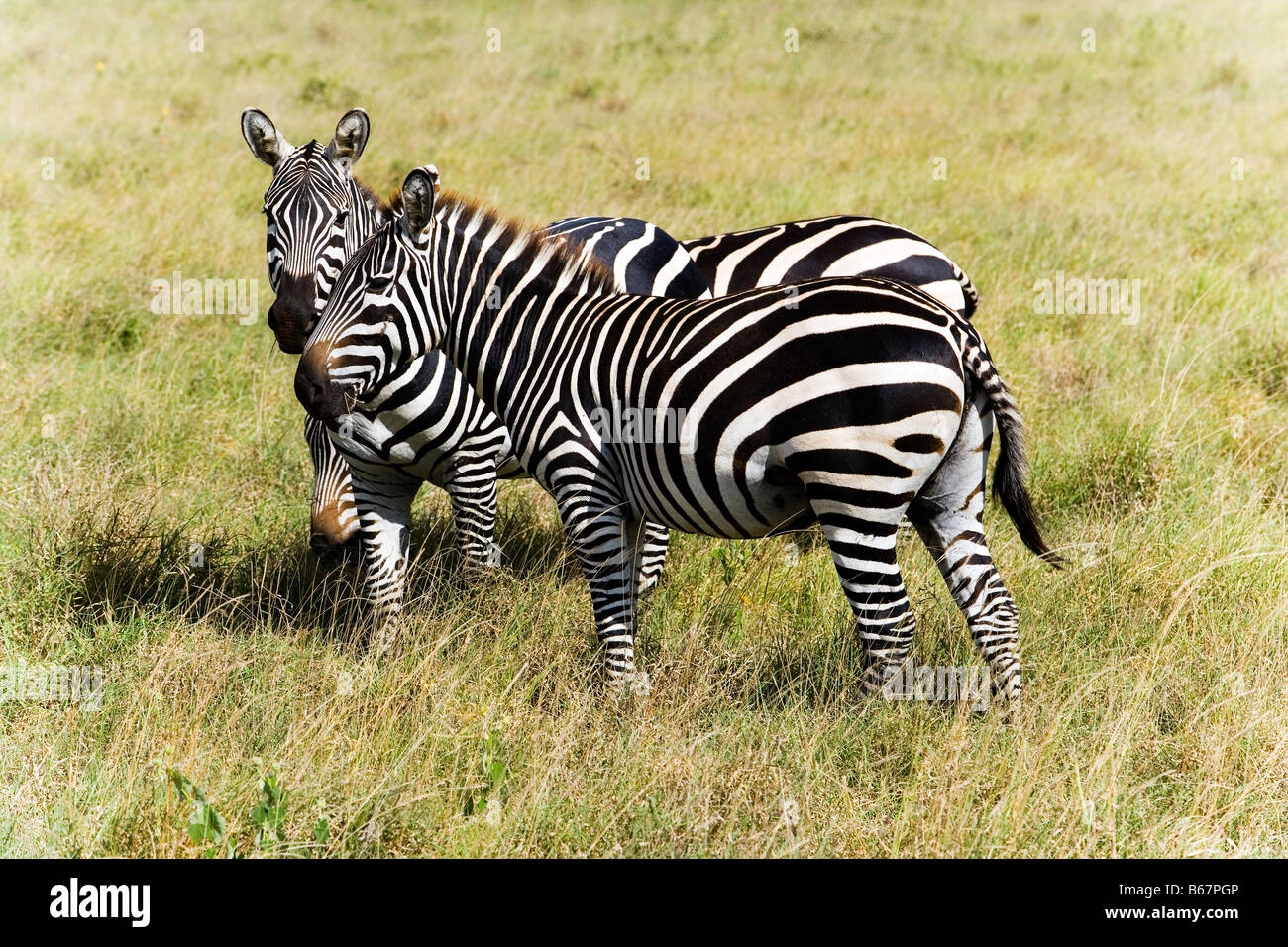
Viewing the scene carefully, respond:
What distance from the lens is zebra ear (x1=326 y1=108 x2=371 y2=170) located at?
6102mm

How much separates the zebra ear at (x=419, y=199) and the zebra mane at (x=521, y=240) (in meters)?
0.16

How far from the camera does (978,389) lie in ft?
13.2

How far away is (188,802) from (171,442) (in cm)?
395

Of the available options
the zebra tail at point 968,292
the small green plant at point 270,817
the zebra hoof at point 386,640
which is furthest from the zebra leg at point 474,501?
the zebra tail at point 968,292

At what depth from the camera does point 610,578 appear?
4441 millimetres

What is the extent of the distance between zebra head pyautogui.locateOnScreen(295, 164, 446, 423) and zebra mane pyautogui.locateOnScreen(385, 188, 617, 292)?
153 mm

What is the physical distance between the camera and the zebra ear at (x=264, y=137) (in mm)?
6273
